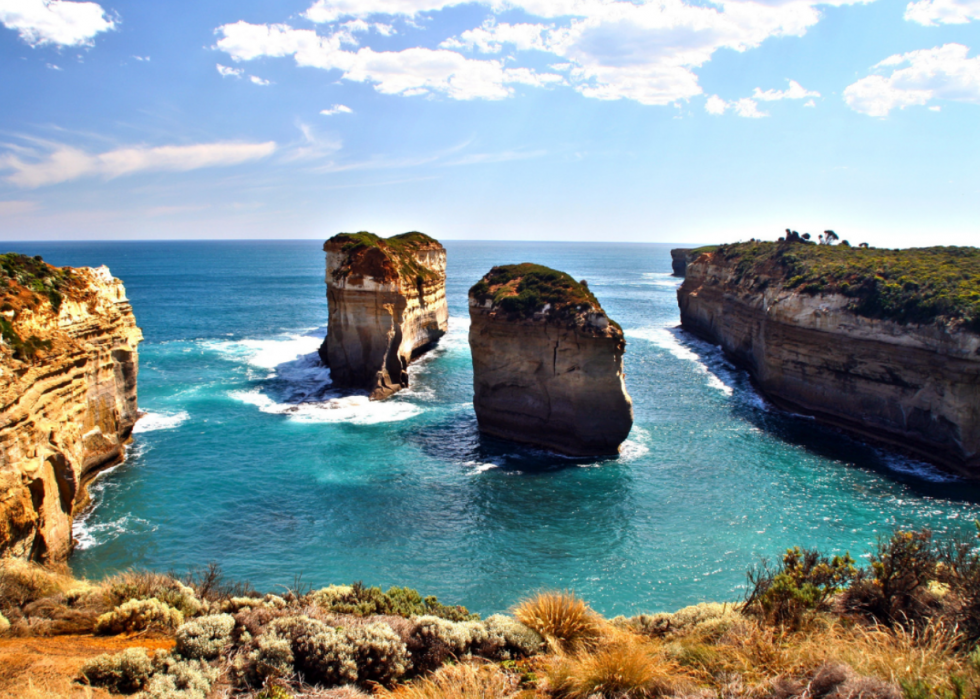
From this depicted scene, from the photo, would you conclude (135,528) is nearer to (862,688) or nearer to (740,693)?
(740,693)

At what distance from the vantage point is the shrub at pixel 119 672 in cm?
766

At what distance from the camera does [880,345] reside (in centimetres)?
2966

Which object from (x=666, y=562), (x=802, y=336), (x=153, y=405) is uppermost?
(x=802, y=336)

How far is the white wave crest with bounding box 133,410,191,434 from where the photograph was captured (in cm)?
2886

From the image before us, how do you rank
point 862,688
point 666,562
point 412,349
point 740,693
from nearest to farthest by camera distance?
point 862,688, point 740,693, point 666,562, point 412,349

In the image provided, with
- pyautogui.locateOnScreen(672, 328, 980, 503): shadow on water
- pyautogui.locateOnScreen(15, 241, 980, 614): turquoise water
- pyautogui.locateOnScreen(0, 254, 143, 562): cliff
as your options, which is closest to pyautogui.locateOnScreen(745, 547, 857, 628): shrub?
pyautogui.locateOnScreen(15, 241, 980, 614): turquoise water

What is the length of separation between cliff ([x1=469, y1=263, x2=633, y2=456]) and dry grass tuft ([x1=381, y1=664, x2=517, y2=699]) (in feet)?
61.2

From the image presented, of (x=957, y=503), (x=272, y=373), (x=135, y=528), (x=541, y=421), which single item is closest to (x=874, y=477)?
(x=957, y=503)

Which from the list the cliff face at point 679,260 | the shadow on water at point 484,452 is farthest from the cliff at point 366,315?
the cliff face at point 679,260

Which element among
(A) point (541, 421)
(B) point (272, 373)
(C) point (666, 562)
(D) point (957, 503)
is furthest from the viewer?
(B) point (272, 373)

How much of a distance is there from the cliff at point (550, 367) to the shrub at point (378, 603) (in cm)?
1518

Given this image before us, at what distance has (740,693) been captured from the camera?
727 cm

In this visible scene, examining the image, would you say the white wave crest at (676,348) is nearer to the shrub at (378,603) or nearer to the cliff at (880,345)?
the cliff at (880,345)

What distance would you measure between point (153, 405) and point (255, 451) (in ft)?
35.7
